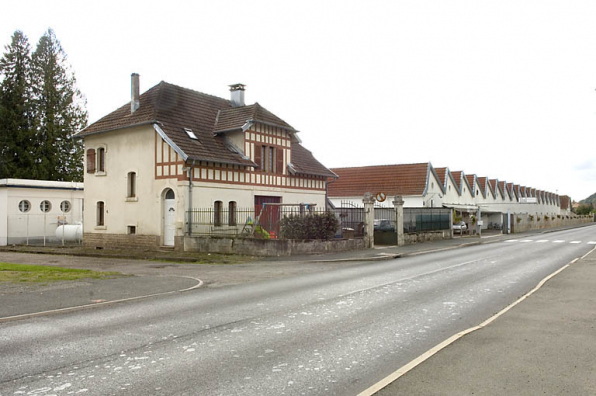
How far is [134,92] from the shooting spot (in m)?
27.9

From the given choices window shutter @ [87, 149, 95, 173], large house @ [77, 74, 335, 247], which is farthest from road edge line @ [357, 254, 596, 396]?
window shutter @ [87, 149, 95, 173]

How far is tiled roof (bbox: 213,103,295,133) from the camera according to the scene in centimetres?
2814

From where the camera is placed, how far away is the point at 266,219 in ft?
78.9

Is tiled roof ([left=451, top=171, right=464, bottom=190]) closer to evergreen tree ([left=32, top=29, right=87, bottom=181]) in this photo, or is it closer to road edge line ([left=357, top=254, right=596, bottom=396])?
evergreen tree ([left=32, top=29, right=87, bottom=181])

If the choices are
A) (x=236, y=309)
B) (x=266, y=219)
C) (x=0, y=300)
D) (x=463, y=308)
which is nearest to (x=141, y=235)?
(x=266, y=219)

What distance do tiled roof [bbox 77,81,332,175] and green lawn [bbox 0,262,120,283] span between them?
9134 millimetres

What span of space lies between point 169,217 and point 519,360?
2165cm

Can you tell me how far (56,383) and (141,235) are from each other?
2161 centimetres

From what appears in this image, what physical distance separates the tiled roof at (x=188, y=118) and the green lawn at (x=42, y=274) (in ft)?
30.0

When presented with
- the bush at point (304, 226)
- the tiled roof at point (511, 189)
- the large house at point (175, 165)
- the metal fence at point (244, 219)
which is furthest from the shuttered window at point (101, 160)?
the tiled roof at point (511, 189)

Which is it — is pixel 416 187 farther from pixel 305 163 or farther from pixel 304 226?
pixel 304 226

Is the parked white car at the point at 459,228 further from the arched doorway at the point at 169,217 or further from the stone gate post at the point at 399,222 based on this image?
the arched doorway at the point at 169,217

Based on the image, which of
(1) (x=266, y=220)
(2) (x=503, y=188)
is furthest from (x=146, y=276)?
(2) (x=503, y=188)

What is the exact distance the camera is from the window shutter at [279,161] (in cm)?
2992
